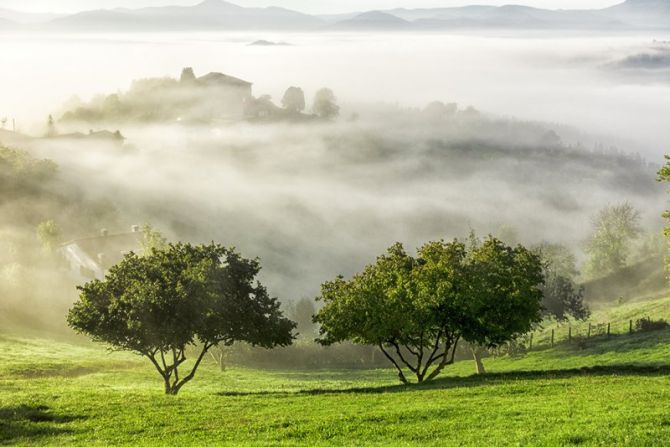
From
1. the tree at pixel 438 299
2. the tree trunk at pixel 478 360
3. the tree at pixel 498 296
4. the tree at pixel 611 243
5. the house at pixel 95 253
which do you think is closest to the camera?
the tree at pixel 438 299

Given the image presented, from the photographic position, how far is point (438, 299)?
172 ft

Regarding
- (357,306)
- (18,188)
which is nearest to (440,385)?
(357,306)

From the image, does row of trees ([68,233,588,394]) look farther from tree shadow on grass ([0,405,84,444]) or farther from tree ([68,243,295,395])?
tree shadow on grass ([0,405,84,444])

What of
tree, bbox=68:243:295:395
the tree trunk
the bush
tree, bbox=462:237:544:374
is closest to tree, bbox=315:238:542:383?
tree, bbox=462:237:544:374

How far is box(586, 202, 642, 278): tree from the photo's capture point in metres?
181

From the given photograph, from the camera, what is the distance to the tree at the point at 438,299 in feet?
175

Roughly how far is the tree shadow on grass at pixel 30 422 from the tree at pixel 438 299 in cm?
2255

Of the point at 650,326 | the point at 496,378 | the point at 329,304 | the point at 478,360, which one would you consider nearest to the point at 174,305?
the point at 329,304

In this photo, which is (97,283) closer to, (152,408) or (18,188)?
(152,408)

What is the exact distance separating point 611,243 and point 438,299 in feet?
480

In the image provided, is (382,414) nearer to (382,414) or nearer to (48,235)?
(382,414)

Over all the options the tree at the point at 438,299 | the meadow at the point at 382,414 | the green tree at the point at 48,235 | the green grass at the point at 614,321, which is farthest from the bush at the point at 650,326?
the green tree at the point at 48,235

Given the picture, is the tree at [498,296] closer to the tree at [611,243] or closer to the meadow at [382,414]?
the meadow at [382,414]

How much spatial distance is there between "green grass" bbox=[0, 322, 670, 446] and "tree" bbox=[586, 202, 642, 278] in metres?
133
